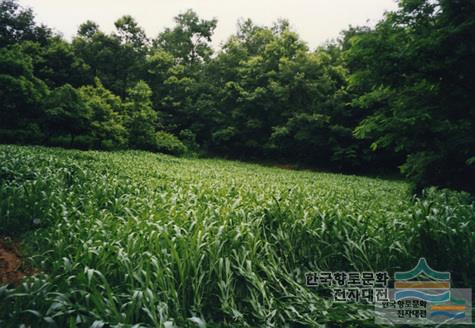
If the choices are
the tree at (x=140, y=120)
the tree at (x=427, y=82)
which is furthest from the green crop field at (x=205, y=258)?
the tree at (x=140, y=120)

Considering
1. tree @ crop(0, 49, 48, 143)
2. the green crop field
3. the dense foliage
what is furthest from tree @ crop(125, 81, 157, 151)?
the green crop field

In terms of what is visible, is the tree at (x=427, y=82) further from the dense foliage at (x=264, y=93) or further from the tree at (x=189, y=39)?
the tree at (x=189, y=39)

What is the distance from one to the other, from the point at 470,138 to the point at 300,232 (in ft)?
13.8

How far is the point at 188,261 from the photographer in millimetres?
2732

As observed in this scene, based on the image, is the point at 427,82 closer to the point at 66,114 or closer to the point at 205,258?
the point at 205,258

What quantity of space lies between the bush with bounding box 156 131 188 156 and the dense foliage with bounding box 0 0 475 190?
12 cm

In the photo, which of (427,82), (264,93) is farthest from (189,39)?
(427,82)

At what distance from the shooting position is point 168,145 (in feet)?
76.3

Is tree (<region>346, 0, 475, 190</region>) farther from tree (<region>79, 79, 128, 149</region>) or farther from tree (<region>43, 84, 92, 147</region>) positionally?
tree (<region>79, 79, 128, 149</region>)

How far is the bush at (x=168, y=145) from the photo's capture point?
2302 centimetres

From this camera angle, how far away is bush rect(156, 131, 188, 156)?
906 inches

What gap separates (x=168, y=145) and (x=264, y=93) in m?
9.06

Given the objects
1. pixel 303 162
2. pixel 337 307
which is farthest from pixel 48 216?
pixel 303 162

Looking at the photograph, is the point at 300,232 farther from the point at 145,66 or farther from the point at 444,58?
the point at 145,66
